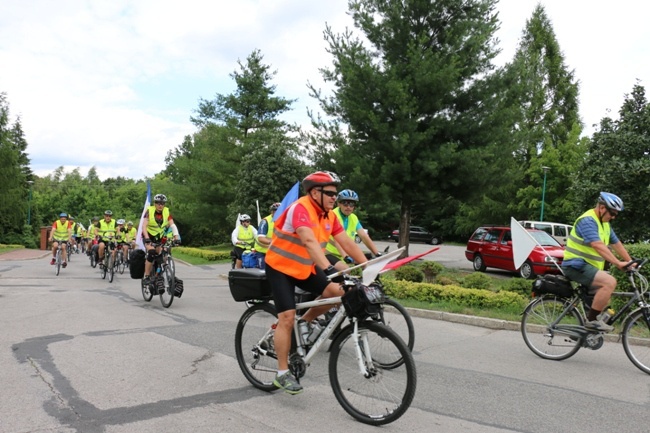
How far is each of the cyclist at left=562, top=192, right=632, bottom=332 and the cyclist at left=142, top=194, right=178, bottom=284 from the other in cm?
682

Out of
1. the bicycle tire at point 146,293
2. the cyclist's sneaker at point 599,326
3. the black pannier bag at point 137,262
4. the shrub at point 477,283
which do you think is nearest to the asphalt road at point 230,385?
the cyclist's sneaker at point 599,326

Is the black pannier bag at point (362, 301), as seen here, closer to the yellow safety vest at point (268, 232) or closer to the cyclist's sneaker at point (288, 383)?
the cyclist's sneaker at point (288, 383)

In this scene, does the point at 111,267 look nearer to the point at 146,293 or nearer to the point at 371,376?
the point at 146,293

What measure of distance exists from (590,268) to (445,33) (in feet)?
45.2

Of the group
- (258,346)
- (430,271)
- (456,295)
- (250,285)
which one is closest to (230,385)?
(258,346)

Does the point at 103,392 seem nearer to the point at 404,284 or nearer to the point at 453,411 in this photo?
the point at 453,411

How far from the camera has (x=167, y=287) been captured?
10094 mm

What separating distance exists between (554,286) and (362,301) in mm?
3572

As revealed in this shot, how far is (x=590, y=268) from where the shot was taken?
631 centimetres

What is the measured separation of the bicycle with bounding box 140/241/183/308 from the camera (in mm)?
9969

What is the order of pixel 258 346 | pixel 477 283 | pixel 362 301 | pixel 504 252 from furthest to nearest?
pixel 504 252 → pixel 477 283 → pixel 258 346 → pixel 362 301

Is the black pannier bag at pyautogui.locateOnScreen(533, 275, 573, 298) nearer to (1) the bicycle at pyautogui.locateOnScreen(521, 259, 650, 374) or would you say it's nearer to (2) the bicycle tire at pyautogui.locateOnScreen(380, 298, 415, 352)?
(1) the bicycle at pyautogui.locateOnScreen(521, 259, 650, 374)

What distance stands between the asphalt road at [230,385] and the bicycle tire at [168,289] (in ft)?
4.24

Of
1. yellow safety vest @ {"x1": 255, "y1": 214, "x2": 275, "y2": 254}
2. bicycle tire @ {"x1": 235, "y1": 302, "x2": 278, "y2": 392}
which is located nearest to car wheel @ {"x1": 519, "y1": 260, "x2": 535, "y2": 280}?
yellow safety vest @ {"x1": 255, "y1": 214, "x2": 275, "y2": 254}
